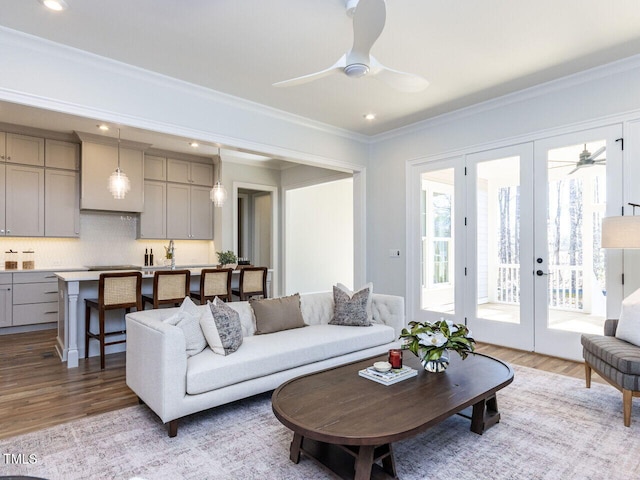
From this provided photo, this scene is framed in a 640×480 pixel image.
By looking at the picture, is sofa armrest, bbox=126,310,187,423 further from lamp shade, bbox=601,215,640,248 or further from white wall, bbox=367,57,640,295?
white wall, bbox=367,57,640,295

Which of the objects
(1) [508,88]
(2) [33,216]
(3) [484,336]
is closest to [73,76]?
(2) [33,216]

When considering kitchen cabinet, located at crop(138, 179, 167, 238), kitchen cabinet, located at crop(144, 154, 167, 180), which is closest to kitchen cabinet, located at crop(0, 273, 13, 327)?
kitchen cabinet, located at crop(138, 179, 167, 238)

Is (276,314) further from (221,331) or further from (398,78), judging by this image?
(398,78)

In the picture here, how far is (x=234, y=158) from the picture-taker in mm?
7027

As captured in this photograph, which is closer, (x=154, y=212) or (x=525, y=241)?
(x=525, y=241)

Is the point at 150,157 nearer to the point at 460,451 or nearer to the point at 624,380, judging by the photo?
the point at 460,451

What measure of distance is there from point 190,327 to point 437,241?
353cm

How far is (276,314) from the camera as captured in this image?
343 cm

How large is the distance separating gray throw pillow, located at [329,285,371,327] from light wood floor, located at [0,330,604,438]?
5.24 ft

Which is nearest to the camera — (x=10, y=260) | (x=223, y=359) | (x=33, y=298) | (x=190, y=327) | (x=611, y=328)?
(x=223, y=359)

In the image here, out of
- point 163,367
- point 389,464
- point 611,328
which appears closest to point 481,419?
point 389,464

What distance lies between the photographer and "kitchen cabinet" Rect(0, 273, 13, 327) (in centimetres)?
518

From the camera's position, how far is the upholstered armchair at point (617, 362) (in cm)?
245

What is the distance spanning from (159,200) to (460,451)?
605 centimetres
